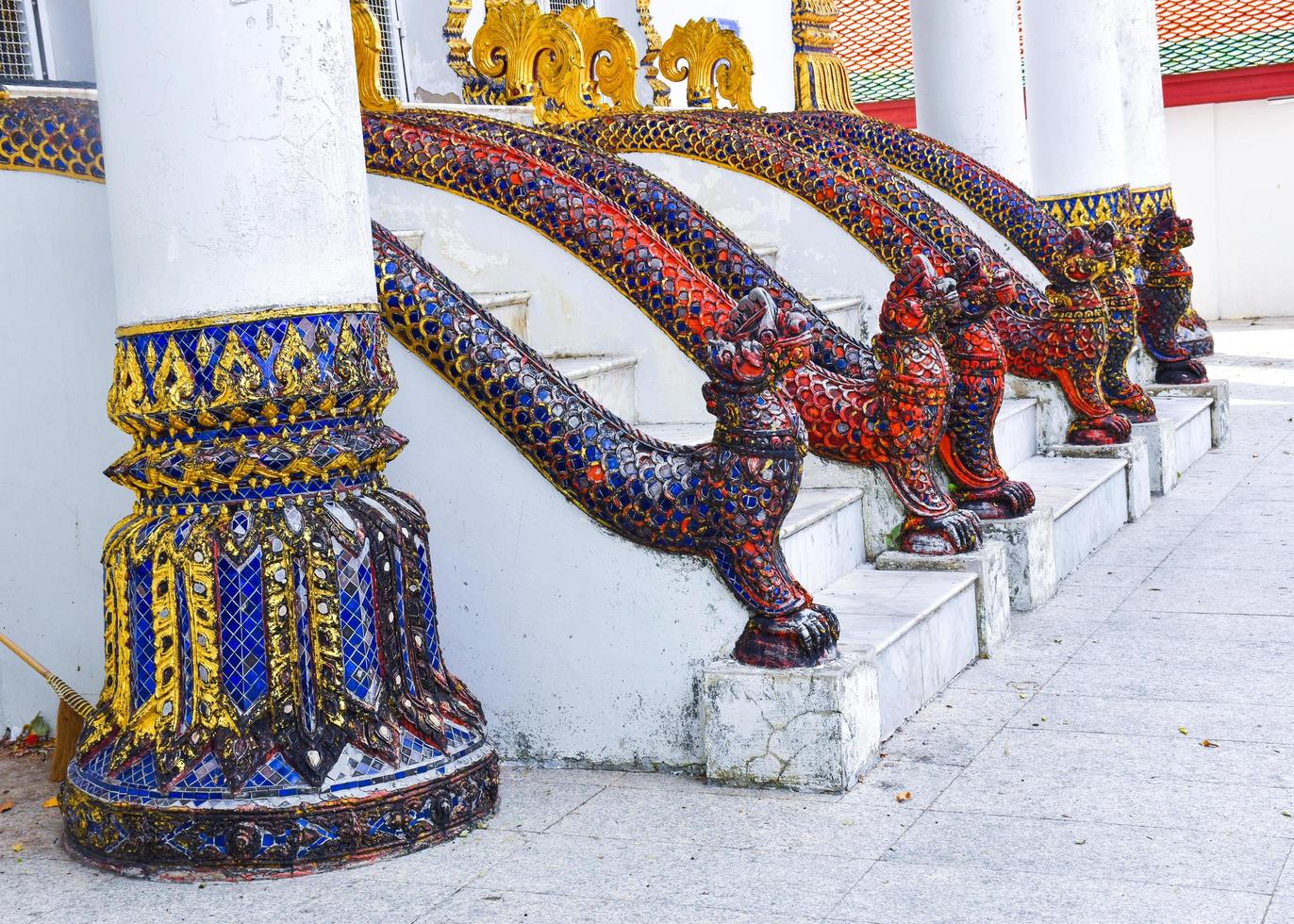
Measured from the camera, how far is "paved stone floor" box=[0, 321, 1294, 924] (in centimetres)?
358

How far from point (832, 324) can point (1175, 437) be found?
364 cm

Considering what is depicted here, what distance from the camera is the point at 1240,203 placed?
19062 millimetres

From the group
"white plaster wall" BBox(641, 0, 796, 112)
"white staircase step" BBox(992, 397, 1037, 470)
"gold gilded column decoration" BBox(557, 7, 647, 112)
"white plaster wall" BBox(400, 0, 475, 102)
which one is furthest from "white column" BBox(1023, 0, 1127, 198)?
"white plaster wall" BBox(400, 0, 475, 102)

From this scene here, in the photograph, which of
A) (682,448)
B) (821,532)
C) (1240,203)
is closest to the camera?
(682,448)

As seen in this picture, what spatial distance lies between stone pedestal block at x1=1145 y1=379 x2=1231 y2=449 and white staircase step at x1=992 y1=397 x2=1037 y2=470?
229 centimetres

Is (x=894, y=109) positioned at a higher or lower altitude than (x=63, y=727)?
higher

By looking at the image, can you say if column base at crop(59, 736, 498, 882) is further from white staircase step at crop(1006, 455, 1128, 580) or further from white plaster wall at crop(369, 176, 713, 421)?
white staircase step at crop(1006, 455, 1128, 580)

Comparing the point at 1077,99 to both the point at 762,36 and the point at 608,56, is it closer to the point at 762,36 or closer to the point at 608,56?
the point at 762,36

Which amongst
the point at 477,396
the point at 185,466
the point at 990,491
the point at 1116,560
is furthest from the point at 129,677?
the point at 1116,560

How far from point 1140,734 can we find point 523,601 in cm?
170

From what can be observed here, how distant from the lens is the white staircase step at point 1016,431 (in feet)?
24.4

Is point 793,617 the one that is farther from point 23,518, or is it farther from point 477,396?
point 23,518

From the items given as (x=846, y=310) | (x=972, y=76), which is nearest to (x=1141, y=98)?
(x=972, y=76)

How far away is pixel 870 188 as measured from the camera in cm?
787
